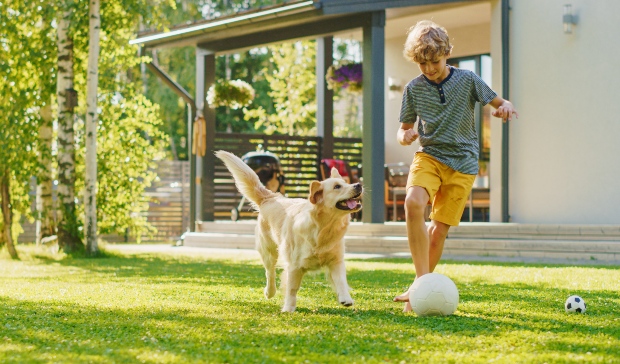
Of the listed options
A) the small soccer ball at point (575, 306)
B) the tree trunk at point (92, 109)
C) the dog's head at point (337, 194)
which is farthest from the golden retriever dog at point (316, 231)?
the tree trunk at point (92, 109)

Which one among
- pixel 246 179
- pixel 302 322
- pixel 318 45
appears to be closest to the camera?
pixel 302 322

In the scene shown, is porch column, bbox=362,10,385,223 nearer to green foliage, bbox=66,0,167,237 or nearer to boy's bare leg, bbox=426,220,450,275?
green foliage, bbox=66,0,167,237

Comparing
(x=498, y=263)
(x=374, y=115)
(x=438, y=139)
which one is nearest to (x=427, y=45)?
(x=438, y=139)

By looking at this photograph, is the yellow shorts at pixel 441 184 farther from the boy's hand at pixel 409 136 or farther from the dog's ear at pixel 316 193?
the dog's ear at pixel 316 193

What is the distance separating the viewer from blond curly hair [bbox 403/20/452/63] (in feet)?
17.7

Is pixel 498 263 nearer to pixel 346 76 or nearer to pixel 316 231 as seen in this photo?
pixel 316 231

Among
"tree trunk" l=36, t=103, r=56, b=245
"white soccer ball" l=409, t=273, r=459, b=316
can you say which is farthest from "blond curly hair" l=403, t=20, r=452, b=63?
"tree trunk" l=36, t=103, r=56, b=245

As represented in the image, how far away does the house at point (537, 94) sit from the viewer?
40.3 ft

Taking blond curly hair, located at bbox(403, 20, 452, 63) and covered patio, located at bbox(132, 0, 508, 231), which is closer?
blond curly hair, located at bbox(403, 20, 452, 63)

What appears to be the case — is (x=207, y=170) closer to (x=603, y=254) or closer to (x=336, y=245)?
(x=603, y=254)

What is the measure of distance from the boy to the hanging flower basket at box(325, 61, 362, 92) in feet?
31.0

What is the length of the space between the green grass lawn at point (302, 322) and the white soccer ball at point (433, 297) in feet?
0.24

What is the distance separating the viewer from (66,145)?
43.4 feet

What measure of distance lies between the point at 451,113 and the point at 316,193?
99 cm
